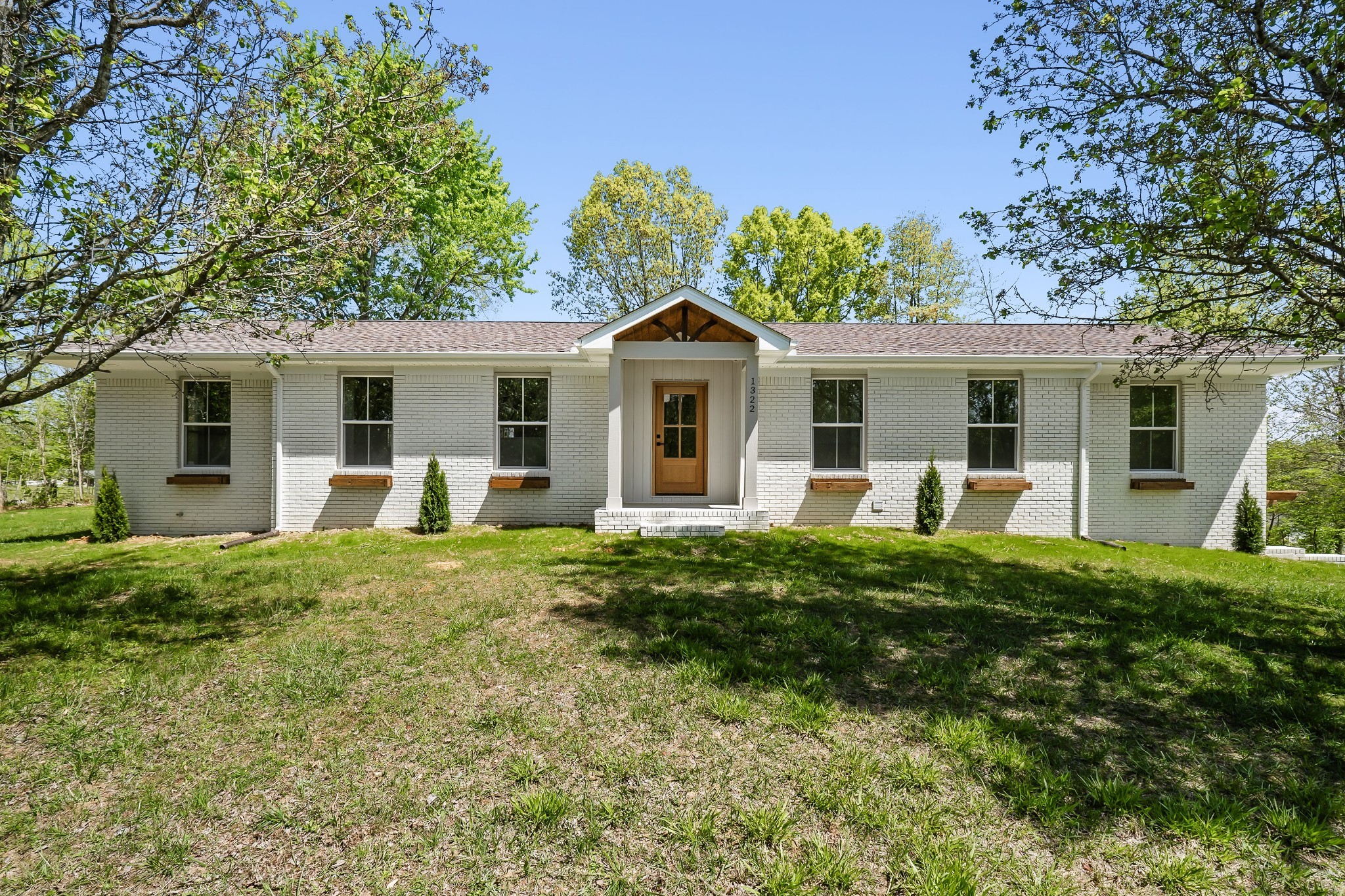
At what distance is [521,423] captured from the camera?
11.1 m

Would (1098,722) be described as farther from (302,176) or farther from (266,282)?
(266,282)

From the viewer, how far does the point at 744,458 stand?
10344 mm

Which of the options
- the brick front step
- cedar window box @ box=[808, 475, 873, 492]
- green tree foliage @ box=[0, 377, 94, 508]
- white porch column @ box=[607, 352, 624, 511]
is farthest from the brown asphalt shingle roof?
green tree foliage @ box=[0, 377, 94, 508]

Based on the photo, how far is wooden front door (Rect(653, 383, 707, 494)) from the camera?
11.9 metres

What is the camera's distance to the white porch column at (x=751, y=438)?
33.2 feet

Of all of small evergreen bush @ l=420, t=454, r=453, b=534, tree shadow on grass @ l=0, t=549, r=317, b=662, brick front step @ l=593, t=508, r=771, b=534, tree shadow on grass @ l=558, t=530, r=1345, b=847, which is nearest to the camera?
tree shadow on grass @ l=558, t=530, r=1345, b=847

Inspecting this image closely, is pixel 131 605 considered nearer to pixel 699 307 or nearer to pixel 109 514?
pixel 109 514

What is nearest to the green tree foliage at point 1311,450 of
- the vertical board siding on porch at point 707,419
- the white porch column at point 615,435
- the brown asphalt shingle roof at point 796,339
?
the brown asphalt shingle roof at point 796,339

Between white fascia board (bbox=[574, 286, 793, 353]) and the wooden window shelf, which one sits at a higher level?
white fascia board (bbox=[574, 286, 793, 353])

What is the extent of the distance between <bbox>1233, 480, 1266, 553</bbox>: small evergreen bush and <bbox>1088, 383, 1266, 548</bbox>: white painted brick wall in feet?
0.43

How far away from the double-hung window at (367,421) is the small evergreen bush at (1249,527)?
596 inches

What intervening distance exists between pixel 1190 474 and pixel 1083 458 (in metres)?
2.12

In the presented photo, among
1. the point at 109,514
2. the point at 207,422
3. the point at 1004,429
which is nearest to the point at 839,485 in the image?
the point at 1004,429

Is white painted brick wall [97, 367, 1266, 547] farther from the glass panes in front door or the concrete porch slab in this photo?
the glass panes in front door
